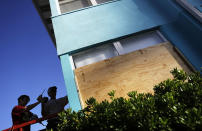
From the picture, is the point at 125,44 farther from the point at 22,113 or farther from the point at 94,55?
the point at 22,113

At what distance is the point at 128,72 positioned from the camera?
3664 millimetres

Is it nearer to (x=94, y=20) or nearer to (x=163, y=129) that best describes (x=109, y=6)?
(x=94, y=20)

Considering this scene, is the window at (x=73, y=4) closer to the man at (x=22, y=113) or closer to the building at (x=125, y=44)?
the building at (x=125, y=44)

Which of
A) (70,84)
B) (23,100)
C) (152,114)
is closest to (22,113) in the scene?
(23,100)

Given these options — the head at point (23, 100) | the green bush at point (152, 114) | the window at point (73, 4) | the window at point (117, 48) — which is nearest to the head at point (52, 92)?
the head at point (23, 100)

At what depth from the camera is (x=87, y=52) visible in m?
4.31

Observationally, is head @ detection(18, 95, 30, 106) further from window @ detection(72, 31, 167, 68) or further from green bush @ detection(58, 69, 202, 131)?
green bush @ detection(58, 69, 202, 131)

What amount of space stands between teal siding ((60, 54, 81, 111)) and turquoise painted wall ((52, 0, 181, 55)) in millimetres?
326

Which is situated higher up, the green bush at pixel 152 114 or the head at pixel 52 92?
the head at pixel 52 92

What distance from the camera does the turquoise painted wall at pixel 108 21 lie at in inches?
169

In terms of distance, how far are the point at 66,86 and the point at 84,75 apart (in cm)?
51

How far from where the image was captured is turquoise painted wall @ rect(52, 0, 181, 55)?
429 cm

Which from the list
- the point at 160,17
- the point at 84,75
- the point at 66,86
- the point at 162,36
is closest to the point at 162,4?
the point at 160,17

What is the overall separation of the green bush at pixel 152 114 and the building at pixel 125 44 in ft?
4.15
